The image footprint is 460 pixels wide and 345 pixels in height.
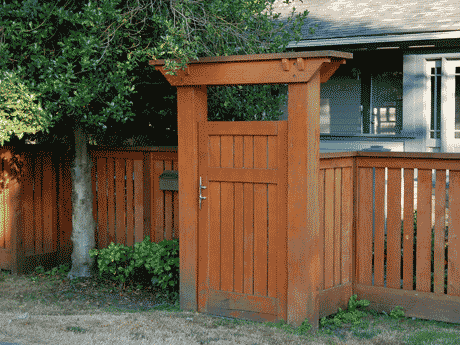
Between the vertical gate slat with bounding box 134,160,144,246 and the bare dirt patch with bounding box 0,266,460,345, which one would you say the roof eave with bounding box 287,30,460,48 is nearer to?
the vertical gate slat with bounding box 134,160,144,246

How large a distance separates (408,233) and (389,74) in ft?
28.7

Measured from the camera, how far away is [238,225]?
205 inches

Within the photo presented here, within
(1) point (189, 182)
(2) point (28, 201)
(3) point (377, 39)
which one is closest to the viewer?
(1) point (189, 182)

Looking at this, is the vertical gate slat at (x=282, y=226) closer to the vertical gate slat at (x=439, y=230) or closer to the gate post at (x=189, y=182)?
the gate post at (x=189, y=182)

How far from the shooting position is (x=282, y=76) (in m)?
4.82

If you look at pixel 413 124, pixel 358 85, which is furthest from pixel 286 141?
pixel 358 85

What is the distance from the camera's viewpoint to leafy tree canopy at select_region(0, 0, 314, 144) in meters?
5.11

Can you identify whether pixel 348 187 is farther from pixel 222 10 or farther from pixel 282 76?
pixel 222 10

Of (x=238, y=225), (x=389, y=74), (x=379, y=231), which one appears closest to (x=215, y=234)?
(x=238, y=225)

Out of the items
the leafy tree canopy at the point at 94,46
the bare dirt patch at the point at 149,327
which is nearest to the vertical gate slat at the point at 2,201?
the bare dirt patch at the point at 149,327

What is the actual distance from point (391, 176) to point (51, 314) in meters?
3.64

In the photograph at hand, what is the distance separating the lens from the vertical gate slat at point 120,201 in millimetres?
6719

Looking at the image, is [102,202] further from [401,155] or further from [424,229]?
Result: [424,229]

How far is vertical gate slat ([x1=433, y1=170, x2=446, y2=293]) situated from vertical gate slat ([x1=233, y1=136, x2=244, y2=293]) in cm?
181
